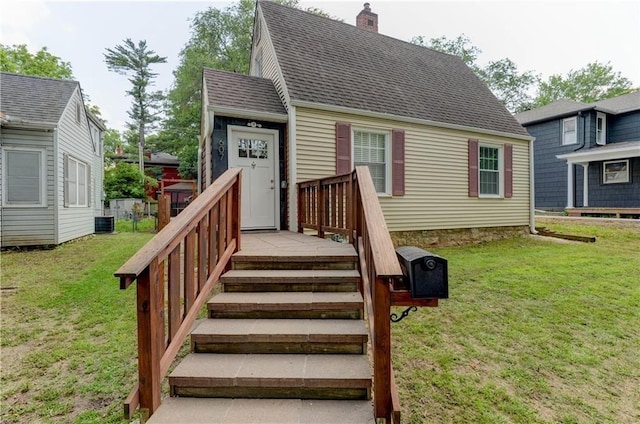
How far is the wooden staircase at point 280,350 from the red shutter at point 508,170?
7.93m

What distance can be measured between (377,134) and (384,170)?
0.86 metres

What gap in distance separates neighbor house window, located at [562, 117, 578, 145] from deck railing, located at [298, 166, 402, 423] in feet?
48.6

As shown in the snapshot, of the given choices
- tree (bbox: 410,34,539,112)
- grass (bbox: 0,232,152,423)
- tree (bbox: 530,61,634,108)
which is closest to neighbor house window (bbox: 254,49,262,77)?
grass (bbox: 0,232,152,423)

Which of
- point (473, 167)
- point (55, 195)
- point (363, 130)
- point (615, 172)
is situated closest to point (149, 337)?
point (363, 130)

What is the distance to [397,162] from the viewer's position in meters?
7.31

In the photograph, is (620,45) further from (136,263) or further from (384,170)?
(136,263)

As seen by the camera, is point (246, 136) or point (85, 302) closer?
point (85, 302)

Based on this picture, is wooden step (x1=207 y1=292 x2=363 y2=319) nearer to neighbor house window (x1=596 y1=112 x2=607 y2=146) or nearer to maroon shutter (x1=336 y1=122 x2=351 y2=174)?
maroon shutter (x1=336 y1=122 x2=351 y2=174)

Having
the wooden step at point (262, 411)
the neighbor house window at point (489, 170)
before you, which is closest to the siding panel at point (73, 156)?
the wooden step at point (262, 411)

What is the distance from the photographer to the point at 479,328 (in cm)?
329

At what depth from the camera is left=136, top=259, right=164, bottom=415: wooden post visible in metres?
1.74

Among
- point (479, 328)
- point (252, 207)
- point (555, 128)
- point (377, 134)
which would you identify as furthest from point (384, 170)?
point (555, 128)

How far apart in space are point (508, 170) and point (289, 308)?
8.92m

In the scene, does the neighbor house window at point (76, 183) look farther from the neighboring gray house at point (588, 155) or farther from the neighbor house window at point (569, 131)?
the neighbor house window at point (569, 131)
